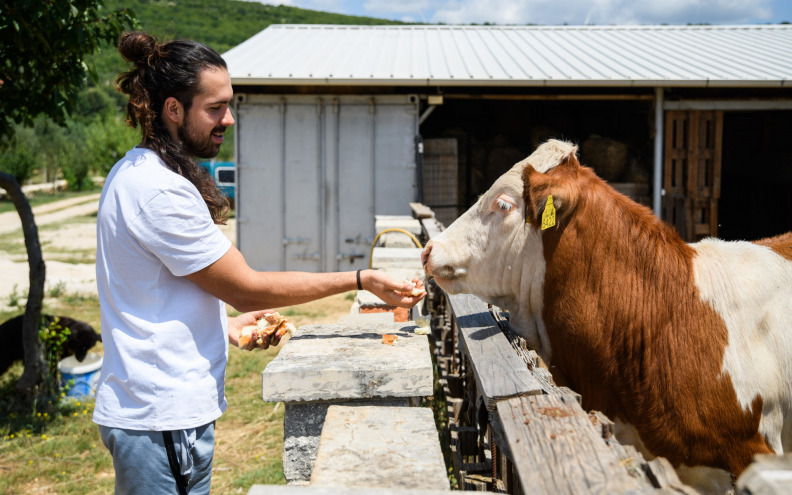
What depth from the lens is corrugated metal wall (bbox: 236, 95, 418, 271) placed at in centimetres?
1162

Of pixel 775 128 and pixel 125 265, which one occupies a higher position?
pixel 775 128

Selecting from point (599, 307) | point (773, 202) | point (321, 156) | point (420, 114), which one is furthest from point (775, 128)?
point (599, 307)

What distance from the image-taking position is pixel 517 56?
12.8m

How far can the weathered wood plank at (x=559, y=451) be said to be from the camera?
154 cm

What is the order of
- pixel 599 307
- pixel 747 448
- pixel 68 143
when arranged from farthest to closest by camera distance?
pixel 68 143 → pixel 599 307 → pixel 747 448

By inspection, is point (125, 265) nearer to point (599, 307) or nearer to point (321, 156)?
point (599, 307)

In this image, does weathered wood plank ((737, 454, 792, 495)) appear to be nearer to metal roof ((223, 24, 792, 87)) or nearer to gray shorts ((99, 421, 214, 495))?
gray shorts ((99, 421, 214, 495))

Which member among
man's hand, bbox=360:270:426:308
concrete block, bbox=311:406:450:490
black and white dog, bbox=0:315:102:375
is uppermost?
man's hand, bbox=360:270:426:308

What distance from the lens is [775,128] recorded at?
14.6 metres

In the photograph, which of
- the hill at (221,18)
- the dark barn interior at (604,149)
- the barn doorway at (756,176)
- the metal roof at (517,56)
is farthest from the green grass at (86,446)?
the hill at (221,18)

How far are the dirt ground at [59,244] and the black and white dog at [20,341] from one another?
3.03ft

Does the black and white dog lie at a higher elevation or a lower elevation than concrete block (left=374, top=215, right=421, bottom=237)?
lower

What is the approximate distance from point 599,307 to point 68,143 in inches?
1644

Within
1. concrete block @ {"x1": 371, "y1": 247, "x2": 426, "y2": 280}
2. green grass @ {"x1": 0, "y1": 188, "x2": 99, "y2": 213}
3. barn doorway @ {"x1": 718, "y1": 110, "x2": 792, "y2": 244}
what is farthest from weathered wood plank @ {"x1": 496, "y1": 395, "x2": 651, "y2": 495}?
green grass @ {"x1": 0, "y1": 188, "x2": 99, "y2": 213}
